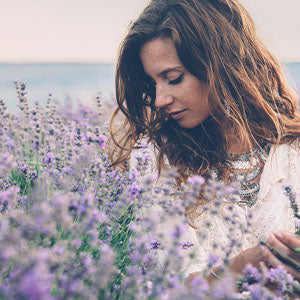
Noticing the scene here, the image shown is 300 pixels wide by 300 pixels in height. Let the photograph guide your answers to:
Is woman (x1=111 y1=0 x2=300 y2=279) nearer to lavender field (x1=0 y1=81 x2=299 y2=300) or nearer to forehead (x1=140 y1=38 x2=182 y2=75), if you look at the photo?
forehead (x1=140 y1=38 x2=182 y2=75)

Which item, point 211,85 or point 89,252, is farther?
point 211,85

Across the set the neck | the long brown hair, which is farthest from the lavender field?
the neck

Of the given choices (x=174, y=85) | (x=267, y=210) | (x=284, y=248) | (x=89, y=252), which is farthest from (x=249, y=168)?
(x=89, y=252)

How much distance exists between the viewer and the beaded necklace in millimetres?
2104

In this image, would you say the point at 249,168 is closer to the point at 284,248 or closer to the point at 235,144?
the point at 235,144

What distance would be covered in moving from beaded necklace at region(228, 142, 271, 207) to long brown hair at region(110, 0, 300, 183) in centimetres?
5

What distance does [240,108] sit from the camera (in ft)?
6.82

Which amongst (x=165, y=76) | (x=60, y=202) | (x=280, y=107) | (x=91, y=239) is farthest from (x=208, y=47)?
(x=60, y=202)

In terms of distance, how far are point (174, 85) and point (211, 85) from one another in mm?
167

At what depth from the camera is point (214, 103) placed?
1.95 m

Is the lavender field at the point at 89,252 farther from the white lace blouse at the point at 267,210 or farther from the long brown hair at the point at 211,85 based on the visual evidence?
the long brown hair at the point at 211,85

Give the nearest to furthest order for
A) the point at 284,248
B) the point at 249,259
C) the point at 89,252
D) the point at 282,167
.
Result: the point at 89,252
the point at 284,248
the point at 249,259
the point at 282,167

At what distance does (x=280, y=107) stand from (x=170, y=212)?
1.43 m

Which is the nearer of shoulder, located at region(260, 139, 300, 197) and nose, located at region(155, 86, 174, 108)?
nose, located at region(155, 86, 174, 108)
